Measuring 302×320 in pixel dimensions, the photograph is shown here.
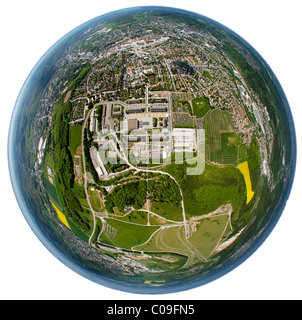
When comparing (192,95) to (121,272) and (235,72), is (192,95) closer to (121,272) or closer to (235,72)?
(235,72)

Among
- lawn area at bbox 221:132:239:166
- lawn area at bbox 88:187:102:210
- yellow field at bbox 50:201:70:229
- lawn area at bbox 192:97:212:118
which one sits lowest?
yellow field at bbox 50:201:70:229

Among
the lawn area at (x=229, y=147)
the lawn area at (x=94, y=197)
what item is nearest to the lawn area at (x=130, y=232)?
the lawn area at (x=94, y=197)

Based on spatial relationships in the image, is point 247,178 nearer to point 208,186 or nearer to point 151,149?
point 208,186

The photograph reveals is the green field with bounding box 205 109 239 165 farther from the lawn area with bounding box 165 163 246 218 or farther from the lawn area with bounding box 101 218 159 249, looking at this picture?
the lawn area with bounding box 101 218 159 249

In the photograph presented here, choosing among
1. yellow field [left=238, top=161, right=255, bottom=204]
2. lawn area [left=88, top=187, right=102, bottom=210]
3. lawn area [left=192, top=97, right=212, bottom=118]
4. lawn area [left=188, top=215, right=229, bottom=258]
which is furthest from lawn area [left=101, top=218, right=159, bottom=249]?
lawn area [left=192, top=97, right=212, bottom=118]

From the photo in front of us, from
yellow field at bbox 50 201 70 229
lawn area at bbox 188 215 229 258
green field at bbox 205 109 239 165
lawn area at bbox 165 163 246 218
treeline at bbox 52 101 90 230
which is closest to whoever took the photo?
lawn area at bbox 165 163 246 218

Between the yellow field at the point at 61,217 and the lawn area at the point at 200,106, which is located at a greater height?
the lawn area at the point at 200,106

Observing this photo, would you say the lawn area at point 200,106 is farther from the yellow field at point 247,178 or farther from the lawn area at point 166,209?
the lawn area at point 166,209

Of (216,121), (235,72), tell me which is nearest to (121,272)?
(216,121)
